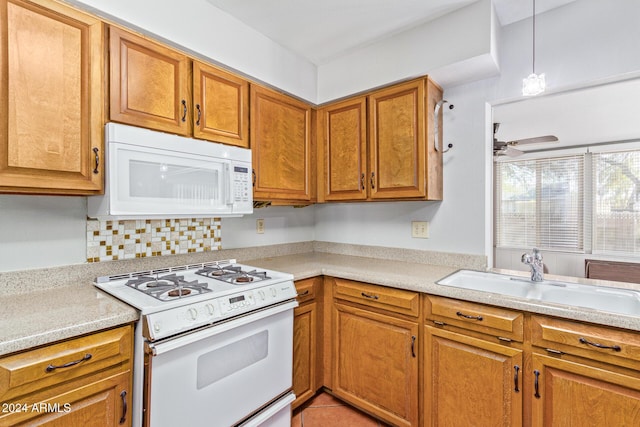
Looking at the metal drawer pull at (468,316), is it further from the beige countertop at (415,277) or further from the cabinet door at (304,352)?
the cabinet door at (304,352)

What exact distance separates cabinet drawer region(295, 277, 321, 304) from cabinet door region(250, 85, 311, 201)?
604 mm

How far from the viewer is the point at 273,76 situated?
2.11 metres

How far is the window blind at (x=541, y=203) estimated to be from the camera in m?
4.34

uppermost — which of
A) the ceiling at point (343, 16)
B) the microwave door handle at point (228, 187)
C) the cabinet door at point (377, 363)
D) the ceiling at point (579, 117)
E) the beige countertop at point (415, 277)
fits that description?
the ceiling at point (343, 16)

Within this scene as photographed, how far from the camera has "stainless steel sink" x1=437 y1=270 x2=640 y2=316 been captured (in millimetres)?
1412

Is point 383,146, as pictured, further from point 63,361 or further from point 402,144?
point 63,361

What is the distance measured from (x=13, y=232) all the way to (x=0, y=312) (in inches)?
16.5

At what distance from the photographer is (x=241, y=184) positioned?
1811 millimetres

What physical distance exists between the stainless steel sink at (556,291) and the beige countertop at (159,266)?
90 millimetres

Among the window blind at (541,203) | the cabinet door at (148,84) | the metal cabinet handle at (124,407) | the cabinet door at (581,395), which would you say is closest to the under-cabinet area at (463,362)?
the cabinet door at (581,395)

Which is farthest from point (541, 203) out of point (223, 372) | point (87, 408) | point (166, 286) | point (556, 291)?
point (87, 408)

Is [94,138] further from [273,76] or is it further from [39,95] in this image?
[273,76]

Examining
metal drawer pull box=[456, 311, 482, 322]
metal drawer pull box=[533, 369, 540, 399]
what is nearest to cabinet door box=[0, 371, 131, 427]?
metal drawer pull box=[456, 311, 482, 322]

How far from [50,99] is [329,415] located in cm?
215
